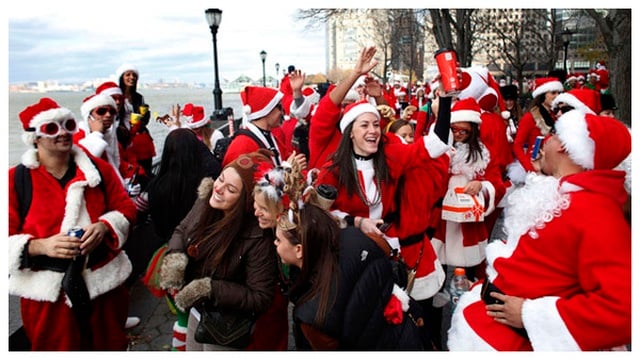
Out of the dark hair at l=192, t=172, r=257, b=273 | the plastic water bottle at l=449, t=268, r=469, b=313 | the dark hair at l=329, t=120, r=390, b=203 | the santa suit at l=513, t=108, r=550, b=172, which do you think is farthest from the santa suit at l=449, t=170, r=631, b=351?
the santa suit at l=513, t=108, r=550, b=172

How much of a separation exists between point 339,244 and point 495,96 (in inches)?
151

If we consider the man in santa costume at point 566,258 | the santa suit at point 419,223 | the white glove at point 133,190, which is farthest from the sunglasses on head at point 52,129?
the man in santa costume at point 566,258

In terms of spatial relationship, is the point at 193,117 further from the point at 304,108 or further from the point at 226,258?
the point at 226,258

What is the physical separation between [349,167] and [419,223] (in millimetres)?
641

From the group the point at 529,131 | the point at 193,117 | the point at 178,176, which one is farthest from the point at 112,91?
the point at 529,131

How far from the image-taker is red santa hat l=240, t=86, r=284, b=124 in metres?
4.64

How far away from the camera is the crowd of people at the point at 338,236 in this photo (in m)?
2.03

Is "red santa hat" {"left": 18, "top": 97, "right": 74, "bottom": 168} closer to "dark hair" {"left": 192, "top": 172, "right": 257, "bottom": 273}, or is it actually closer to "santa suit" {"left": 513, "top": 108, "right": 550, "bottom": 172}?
"dark hair" {"left": 192, "top": 172, "right": 257, "bottom": 273}

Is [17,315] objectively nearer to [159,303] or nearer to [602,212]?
[159,303]

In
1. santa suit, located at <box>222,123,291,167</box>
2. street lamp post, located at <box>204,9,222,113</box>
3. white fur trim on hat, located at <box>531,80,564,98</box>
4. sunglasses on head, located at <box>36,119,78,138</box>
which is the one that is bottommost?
santa suit, located at <box>222,123,291,167</box>

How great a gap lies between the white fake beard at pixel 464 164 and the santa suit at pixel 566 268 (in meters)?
1.79

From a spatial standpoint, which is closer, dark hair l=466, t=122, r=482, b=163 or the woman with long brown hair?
the woman with long brown hair

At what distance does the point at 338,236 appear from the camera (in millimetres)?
2484

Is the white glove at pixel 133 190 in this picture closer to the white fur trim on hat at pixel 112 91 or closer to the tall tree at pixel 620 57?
the white fur trim on hat at pixel 112 91
